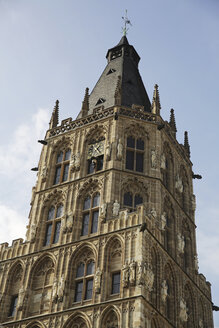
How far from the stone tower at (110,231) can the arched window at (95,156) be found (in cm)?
9

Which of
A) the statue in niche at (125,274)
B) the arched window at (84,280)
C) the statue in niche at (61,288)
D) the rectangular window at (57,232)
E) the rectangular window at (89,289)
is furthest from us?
the rectangular window at (57,232)

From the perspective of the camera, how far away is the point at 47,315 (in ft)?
107

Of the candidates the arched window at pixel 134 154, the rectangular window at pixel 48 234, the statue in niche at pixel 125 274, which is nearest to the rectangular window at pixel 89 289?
the statue in niche at pixel 125 274

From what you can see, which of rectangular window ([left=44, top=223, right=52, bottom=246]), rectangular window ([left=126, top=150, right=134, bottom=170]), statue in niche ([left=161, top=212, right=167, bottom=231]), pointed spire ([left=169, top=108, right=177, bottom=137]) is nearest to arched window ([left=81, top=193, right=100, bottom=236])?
rectangular window ([left=44, top=223, right=52, bottom=246])

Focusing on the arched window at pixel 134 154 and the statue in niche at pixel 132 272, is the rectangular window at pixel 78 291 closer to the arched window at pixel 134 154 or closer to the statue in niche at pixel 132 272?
the statue in niche at pixel 132 272

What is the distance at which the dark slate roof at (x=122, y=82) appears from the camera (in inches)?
1767

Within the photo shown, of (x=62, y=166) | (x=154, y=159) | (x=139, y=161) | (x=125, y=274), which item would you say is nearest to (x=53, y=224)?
(x=62, y=166)

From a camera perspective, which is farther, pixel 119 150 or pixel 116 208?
pixel 119 150

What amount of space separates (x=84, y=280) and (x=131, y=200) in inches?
253

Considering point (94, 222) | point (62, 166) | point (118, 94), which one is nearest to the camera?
point (94, 222)

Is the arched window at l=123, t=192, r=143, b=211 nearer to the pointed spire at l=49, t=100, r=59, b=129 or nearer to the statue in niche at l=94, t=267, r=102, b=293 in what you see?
the statue in niche at l=94, t=267, r=102, b=293

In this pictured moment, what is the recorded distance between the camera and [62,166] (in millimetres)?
41062

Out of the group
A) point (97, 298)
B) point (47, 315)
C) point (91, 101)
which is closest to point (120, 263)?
point (97, 298)

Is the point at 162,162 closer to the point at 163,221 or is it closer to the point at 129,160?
the point at 129,160
